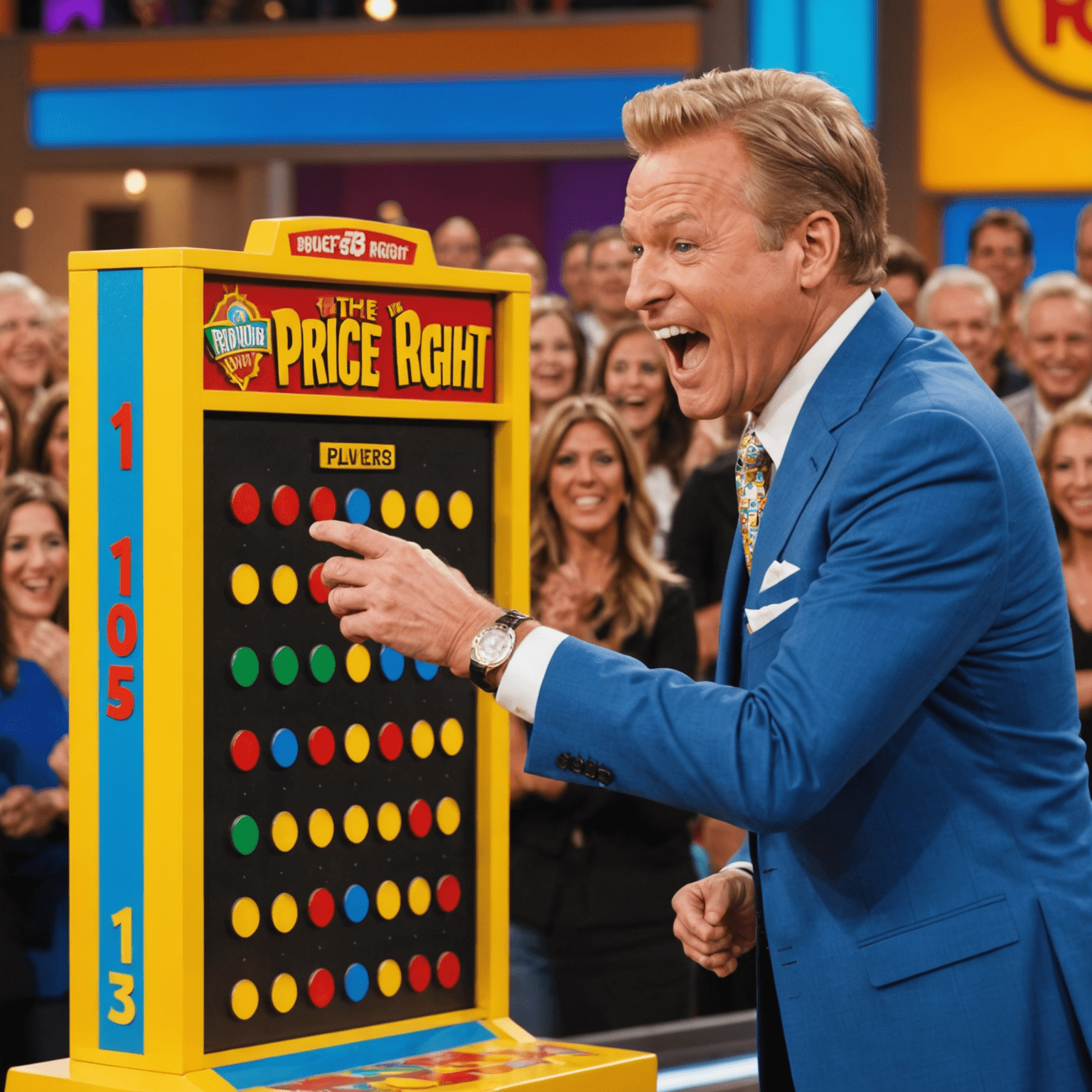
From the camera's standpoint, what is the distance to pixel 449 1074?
172cm

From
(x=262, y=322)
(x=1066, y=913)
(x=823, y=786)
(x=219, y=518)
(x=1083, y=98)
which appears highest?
(x=1083, y=98)

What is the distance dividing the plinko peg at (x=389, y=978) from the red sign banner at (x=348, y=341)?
620 millimetres

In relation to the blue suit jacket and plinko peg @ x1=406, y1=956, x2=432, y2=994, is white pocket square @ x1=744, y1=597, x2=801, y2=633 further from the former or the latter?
plinko peg @ x1=406, y1=956, x2=432, y2=994

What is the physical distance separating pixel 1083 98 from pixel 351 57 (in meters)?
3.46

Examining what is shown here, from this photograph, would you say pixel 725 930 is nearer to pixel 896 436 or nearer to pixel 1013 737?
pixel 1013 737

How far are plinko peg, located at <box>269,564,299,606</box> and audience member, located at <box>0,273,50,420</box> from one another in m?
2.97

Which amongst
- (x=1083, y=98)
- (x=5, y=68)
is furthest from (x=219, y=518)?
(x=5, y=68)

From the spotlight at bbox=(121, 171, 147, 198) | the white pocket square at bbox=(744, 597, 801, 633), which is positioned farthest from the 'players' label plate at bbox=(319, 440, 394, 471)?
the spotlight at bbox=(121, 171, 147, 198)

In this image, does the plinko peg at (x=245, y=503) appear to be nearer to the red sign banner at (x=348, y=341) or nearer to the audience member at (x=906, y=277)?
the red sign banner at (x=348, y=341)

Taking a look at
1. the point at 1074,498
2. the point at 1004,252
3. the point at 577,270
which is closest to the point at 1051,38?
the point at 1004,252

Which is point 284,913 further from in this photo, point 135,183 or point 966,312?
point 135,183

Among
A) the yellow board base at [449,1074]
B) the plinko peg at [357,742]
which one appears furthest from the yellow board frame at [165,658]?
the plinko peg at [357,742]

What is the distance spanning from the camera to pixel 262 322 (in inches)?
67.4

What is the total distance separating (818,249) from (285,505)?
591 mm
